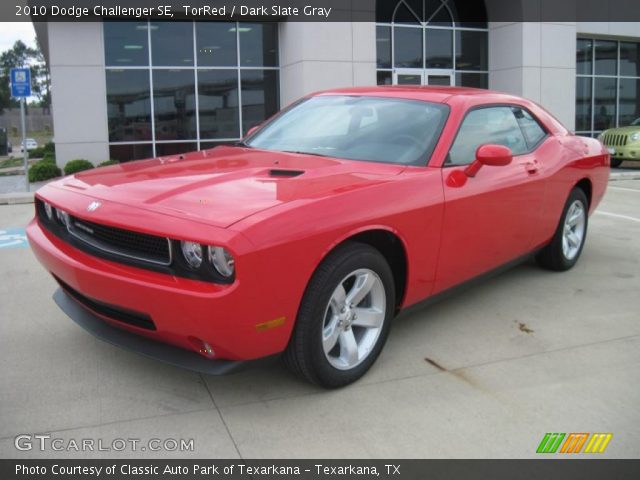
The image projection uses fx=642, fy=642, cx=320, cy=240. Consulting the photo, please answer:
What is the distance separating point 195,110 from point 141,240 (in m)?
14.1

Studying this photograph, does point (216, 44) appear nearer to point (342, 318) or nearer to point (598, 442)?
point (342, 318)

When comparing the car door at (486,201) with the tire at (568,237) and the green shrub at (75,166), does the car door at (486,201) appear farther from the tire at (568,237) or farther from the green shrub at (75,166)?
the green shrub at (75,166)

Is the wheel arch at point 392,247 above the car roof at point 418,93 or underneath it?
underneath

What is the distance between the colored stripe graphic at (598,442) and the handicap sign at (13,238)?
607 cm

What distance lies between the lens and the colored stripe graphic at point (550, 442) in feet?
9.07

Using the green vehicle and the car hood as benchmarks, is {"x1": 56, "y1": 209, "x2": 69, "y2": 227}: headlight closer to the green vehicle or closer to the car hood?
the car hood

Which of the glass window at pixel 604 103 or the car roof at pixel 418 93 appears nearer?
the car roof at pixel 418 93

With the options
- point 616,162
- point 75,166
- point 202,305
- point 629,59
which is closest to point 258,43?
point 75,166

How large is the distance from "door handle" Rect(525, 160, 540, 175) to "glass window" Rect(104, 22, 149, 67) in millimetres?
13105

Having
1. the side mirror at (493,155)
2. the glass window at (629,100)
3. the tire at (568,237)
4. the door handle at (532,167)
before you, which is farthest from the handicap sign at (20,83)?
the glass window at (629,100)

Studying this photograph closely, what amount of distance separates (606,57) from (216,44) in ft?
43.2

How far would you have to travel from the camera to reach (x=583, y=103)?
20984 mm

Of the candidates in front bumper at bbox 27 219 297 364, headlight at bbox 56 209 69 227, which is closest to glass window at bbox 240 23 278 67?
headlight at bbox 56 209 69 227

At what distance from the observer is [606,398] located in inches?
127
